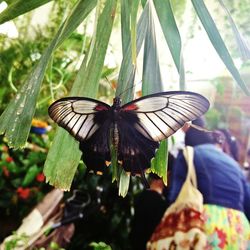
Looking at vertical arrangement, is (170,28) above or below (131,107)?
above

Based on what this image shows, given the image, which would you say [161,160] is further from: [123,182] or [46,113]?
[46,113]

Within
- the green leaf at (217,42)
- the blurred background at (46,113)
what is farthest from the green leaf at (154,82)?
the blurred background at (46,113)

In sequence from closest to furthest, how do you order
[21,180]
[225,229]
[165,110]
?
1. [165,110]
2. [225,229]
3. [21,180]

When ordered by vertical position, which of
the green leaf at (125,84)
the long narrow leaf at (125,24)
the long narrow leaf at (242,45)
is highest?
the long narrow leaf at (125,24)

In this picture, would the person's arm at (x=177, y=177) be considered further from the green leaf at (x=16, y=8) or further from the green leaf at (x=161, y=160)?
the green leaf at (x=16, y=8)

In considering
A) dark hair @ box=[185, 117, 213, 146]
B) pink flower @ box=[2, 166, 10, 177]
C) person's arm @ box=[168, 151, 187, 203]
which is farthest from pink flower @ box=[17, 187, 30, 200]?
dark hair @ box=[185, 117, 213, 146]

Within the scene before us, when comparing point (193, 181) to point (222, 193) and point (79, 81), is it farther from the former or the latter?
point (79, 81)

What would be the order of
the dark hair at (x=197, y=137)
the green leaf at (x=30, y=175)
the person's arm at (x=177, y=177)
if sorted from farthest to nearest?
the green leaf at (x=30, y=175), the dark hair at (x=197, y=137), the person's arm at (x=177, y=177)

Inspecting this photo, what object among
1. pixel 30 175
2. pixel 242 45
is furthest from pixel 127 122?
pixel 30 175
